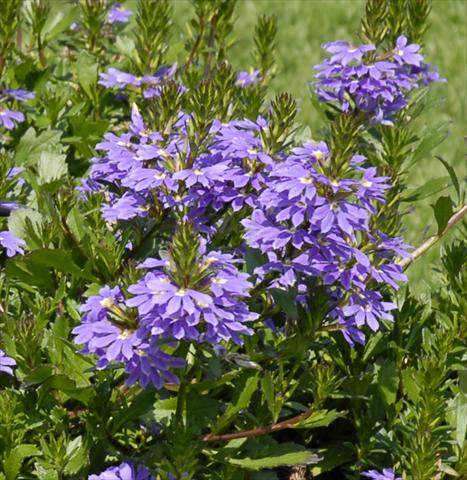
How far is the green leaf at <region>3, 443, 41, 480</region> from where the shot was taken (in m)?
2.54

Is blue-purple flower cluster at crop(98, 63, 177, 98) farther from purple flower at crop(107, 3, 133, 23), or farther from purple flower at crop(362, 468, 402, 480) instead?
purple flower at crop(362, 468, 402, 480)

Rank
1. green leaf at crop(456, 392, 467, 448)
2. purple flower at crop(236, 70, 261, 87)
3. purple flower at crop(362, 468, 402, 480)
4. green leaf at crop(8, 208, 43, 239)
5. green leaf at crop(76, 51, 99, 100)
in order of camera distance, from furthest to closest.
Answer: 1. purple flower at crop(236, 70, 261, 87)
2. green leaf at crop(76, 51, 99, 100)
3. green leaf at crop(8, 208, 43, 239)
4. green leaf at crop(456, 392, 467, 448)
5. purple flower at crop(362, 468, 402, 480)

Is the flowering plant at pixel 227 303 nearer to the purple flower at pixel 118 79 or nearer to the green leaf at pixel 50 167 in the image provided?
the green leaf at pixel 50 167

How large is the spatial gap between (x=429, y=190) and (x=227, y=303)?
5.27 feet

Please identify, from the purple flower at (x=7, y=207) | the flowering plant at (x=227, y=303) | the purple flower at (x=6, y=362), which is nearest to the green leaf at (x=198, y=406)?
the flowering plant at (x=227, y=303)

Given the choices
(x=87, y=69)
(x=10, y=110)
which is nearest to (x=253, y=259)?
(x=10, y=110)

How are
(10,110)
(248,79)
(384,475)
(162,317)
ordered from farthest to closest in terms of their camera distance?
(248,79)
(10,110)
(384,475)
(162,317)

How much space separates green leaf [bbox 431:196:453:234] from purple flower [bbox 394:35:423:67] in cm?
51

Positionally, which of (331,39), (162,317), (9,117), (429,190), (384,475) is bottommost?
(384,475)

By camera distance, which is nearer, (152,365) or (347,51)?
(152,365)

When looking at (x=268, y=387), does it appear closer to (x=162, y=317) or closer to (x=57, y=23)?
(x=162, y=317)

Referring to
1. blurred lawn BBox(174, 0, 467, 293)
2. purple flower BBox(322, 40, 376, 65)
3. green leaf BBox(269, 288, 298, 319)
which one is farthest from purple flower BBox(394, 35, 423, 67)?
blurred lawn BBox(174, 0, 467, 293)

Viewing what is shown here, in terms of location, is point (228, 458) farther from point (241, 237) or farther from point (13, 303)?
point (13, 303)

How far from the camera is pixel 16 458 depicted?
2.54m
